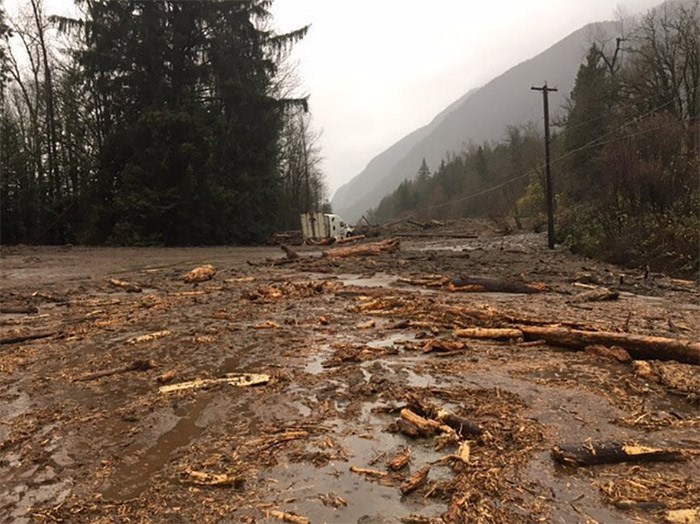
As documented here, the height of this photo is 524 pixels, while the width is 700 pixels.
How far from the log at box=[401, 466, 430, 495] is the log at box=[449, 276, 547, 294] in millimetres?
9225

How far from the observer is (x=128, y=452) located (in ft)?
12.9

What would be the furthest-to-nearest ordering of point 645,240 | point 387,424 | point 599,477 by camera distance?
1. point 645,240
2. point 387,424
3. point 599,477

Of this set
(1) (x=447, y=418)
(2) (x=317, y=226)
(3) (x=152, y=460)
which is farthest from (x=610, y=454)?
(2) (x=317, y=226)

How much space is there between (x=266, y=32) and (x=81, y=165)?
1600 cm

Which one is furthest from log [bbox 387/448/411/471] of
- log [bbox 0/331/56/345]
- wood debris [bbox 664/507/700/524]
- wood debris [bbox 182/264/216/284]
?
wood debris [bbox 182/264/216/284]

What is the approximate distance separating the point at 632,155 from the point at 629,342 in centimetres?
1708

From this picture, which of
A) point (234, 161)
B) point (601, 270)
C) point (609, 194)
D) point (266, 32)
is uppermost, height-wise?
point (266, 32)

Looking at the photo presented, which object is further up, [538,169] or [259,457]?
[538,169]

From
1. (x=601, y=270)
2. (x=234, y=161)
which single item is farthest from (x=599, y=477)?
(x=234, y=161)

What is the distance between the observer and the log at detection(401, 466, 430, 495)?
3.27 metres

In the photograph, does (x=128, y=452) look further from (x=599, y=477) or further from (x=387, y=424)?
(x=599, y=477)

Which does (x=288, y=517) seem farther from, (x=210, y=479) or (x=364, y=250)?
(x=364, y=250)

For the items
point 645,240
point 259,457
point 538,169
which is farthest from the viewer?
point 538,169

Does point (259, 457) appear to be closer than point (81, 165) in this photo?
Yes
